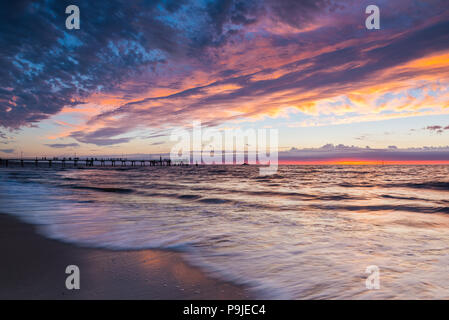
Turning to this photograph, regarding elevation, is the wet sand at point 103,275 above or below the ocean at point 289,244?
above

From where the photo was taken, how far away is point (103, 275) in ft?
12.9

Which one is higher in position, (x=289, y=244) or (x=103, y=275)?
(x=103, y=275)

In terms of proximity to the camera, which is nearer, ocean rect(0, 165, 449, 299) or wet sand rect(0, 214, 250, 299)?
wet sand rect(0, 214, 250, 299)

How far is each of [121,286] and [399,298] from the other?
380cm

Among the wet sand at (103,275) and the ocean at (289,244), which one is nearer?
the wet sand at (103,275)

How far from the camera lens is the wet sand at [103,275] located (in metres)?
3.36

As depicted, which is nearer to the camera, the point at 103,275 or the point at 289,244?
the point at 103,275

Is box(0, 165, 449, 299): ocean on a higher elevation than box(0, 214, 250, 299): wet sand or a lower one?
lower

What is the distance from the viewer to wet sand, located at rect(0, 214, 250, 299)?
3.36 meters

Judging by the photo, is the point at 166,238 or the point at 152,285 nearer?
the point at 152,285
